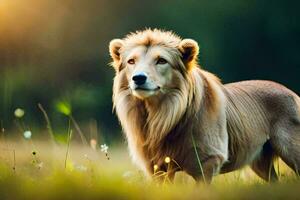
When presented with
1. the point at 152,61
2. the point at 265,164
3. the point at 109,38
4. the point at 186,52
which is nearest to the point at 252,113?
the point at 265,164

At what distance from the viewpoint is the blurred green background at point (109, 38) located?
19688 mm

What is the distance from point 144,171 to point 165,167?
0.57 feet

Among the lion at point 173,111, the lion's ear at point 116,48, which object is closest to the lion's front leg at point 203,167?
the lion at point 173,111

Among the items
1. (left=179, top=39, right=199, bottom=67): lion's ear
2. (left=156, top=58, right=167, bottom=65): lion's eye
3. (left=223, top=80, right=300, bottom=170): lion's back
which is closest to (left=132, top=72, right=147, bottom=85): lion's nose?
(left=156, top=58, right=167, bottom=65): lion's eye

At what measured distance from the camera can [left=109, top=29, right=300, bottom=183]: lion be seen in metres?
6.40

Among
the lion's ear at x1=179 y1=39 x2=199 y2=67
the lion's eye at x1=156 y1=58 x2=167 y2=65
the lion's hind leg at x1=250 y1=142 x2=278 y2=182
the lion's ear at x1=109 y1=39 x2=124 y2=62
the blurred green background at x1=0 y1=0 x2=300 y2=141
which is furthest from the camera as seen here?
the blurred green background at x1=0 y1=0 x2=300 y2=141

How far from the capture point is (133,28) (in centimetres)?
2117

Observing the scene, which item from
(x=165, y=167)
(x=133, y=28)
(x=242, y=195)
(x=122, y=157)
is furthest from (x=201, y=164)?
(x=133, y=28)

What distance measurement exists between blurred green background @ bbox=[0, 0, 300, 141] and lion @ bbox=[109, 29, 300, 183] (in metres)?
11.9

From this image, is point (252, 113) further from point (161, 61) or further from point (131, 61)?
point (131, 61)

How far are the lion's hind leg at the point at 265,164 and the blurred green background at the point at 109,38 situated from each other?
11038 mm

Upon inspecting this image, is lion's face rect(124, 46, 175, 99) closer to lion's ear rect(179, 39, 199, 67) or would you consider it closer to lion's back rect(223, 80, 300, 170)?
lion's ear rect(179, 39, 199, 67)

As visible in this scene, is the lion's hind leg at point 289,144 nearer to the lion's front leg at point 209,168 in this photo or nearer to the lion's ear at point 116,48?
the lion's front leg at point 209,168

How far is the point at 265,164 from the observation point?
7.61 metres
